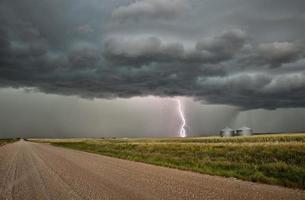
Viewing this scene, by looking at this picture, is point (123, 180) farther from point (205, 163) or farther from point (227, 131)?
point (227, 131)

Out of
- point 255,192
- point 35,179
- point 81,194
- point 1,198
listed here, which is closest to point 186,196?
point 255,192

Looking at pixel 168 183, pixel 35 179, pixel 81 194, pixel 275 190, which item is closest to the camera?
pixel 81 194

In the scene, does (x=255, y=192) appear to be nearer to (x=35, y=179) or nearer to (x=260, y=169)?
(x=260, y=169)

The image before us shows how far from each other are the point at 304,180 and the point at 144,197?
24.2 ft

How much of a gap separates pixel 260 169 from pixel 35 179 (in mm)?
11820

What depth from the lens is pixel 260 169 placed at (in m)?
17.9

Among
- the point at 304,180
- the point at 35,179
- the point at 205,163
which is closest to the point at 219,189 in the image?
the point at 304,180

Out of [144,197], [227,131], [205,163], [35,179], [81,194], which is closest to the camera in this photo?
[144,197]

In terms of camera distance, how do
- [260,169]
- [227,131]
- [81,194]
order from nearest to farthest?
[81,194] < [260,169] < [227,131]

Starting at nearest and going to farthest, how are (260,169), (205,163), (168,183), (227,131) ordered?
(168,183), (260,169), (205,163), (227,131)

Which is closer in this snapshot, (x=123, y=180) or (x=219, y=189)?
(x=219, y=189)

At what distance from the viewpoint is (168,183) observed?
43.7 ft

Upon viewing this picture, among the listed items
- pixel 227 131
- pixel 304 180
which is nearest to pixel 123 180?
pixel 304 180

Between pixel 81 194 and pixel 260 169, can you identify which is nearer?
pixel 81 194
